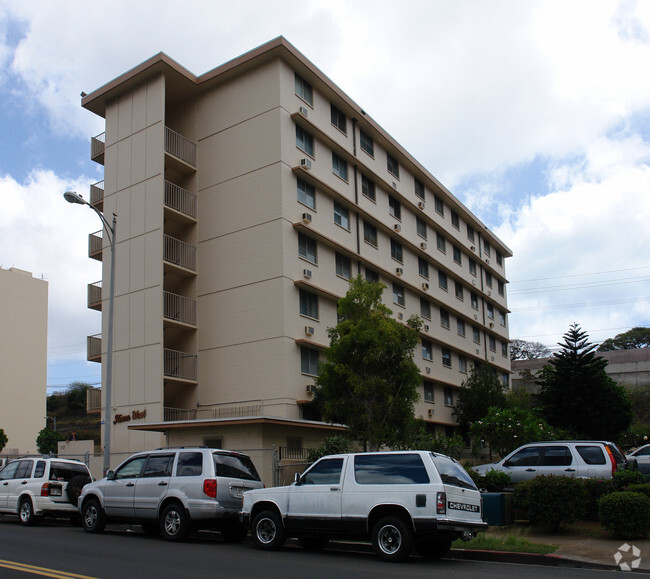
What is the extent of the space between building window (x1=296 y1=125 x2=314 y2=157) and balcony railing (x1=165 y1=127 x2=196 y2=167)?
505 centimetres

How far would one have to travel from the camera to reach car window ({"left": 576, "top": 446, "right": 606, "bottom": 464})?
18.5 metres

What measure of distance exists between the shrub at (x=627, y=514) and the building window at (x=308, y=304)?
678 inches

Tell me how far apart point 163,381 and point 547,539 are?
18.1 metres

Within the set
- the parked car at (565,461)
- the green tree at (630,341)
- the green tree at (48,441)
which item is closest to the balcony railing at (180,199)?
the parked car at (565,461)

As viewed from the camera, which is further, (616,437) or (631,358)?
(631,358)

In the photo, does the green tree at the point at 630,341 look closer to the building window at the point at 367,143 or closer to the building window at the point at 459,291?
the building window at the point at 459,291

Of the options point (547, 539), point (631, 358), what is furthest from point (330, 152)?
point (631, 358)

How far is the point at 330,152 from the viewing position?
1309 inches

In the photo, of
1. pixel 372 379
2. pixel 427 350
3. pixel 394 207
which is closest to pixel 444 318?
pixel 427 350

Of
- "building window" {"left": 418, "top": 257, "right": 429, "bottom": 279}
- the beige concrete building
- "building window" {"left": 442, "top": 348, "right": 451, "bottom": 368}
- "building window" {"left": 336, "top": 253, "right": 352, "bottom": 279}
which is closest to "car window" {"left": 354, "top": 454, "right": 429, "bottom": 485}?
"building window" {"left": 336, "top": 253, "right": 352, "bottom": 279}

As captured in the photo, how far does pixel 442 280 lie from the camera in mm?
44500

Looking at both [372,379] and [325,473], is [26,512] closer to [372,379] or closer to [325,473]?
[325,473]

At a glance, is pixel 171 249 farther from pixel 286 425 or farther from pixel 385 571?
pixel 385 571

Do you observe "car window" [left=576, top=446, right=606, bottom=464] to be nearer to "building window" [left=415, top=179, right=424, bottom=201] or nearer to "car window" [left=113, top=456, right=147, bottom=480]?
"car window" [left=113, top=456, right=147, bottom=480]
